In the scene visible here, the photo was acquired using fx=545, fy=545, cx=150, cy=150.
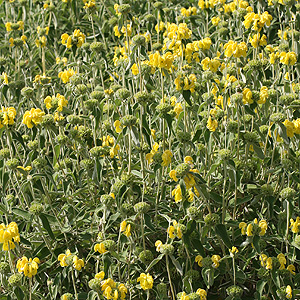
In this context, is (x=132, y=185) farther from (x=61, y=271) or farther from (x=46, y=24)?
(x=46, y=24)

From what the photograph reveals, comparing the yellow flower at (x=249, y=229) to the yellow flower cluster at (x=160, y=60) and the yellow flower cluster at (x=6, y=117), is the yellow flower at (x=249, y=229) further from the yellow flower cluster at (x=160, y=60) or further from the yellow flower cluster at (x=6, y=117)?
the yellow flower cluster at (x=6, y=117)

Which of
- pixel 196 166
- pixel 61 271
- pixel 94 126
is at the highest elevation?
pixel 94 126

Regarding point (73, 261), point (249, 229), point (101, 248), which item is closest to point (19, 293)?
point (73, 261)

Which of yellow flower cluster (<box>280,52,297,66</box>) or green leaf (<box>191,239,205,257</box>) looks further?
yellow flower cluster (<box>280,52,297,66</box>)

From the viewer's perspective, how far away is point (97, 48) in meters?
3.44

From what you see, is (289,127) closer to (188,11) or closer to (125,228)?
(125,228)

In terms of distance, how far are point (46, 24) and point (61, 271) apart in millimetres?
3055

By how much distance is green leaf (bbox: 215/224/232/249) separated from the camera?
7.68 feet

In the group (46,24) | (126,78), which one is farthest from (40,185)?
(46,24)

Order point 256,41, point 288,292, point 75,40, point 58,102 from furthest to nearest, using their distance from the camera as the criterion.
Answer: point 75,40 → point 256,41 → point 58,102 → point 288,292

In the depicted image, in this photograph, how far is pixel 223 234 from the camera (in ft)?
7.71

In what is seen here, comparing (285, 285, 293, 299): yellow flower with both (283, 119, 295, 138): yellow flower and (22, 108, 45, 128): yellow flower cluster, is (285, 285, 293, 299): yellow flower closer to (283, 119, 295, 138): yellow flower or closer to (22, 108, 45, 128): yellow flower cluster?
(283, 119, 295, 138): yellow flower

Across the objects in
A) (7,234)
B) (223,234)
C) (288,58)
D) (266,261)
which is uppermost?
(288,58)

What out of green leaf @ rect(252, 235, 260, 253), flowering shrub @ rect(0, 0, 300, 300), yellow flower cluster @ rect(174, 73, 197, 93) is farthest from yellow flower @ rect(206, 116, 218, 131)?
green leaf @ rect(252, 235, 260, 253)
